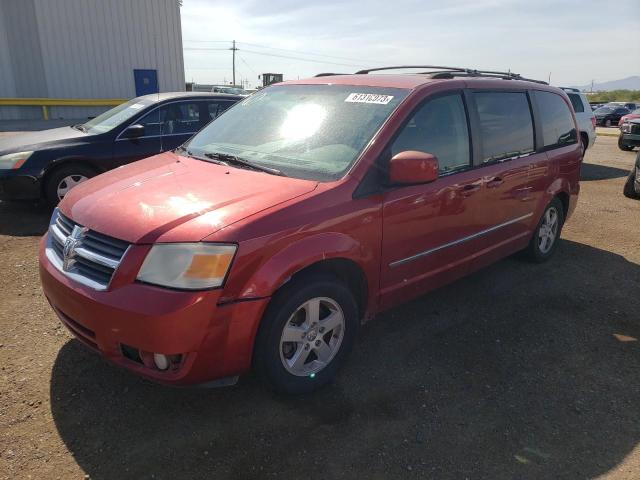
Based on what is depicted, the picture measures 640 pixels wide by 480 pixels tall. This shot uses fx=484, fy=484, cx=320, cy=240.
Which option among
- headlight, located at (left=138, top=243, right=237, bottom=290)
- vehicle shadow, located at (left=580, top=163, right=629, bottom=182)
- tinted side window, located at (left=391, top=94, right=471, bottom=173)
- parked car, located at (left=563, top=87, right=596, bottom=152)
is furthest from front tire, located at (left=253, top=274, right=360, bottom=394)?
parked car, located at (left=563, top=87, right=596, bottom=152)

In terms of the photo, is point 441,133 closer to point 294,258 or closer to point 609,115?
point 294,258

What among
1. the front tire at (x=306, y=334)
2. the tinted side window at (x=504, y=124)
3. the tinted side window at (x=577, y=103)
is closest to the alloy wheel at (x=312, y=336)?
the front tire at (x=306, y=334)

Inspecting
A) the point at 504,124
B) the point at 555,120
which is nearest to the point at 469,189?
the point at 504,124

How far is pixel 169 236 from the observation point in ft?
7.61

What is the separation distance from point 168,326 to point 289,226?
765 mm

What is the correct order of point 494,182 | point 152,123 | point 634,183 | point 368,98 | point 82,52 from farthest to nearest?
point 82,52 < point 634,183 < point 152,123 < point 494,182 < point 368,98

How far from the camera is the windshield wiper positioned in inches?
117

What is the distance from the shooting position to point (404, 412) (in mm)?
2738

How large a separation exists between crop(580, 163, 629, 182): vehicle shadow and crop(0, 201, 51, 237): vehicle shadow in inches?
397

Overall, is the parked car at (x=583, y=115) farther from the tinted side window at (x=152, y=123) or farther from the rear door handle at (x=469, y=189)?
the tinted side window at (x=152, y=123)

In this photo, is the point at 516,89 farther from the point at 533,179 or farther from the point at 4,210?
the point at 4,210

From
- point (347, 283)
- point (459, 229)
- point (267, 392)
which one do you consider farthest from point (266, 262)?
point (459, 229)

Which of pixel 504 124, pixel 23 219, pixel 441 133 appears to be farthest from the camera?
pixel 23 219

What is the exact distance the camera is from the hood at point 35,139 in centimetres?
598
